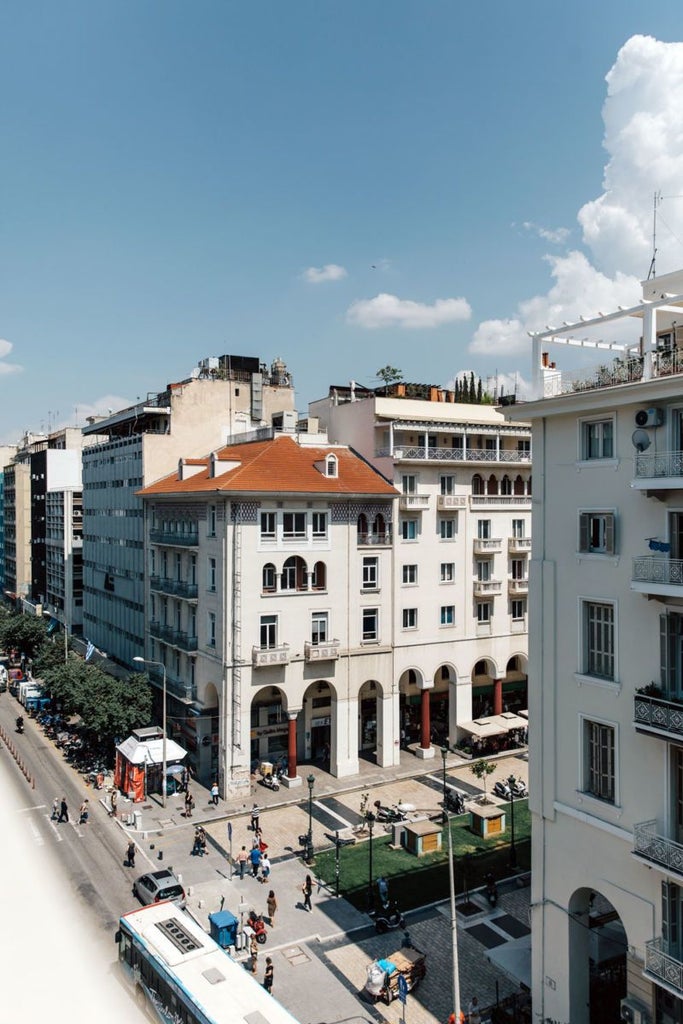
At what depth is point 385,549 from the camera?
49.2 m

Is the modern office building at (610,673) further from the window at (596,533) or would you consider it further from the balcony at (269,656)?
the balcony at (269,656)

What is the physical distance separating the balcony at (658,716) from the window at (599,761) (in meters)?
1.72

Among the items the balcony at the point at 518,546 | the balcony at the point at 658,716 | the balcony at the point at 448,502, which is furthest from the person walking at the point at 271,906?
the balcony at the point at 518,546

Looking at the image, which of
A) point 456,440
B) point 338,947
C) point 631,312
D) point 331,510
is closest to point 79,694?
point 331,510

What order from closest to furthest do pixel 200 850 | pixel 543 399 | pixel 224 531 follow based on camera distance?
pixel 543 399, pixel 200 850, pixel 224 531

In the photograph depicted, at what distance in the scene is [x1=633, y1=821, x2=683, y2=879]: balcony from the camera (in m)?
18.9

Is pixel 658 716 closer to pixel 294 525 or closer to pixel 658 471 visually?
pixel 658 471

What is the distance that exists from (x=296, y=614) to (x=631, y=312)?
28.6 metres

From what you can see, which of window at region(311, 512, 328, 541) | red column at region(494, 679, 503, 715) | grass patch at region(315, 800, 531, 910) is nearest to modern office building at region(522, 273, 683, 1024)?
grass patch at region(315, 800, 531, 910)

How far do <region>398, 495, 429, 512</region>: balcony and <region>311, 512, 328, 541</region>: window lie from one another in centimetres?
542

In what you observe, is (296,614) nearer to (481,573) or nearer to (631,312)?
(481,573)

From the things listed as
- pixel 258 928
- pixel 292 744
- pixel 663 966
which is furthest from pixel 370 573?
pixel 663 966

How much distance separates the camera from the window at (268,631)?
1748 inches

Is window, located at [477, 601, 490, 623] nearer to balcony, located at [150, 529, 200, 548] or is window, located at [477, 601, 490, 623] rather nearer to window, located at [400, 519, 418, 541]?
window, located at [400, 519, 418, 541]
